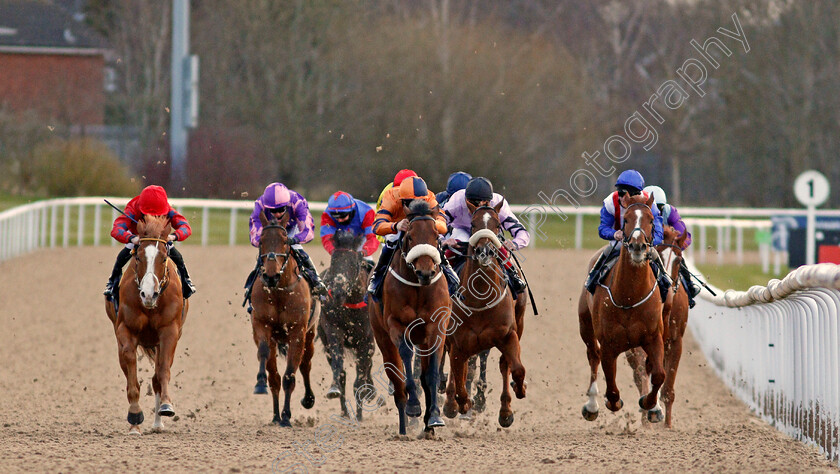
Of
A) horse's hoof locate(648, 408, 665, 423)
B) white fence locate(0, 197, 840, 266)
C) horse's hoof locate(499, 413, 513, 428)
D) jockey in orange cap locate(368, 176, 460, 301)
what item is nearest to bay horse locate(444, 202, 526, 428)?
horse's hoof locate(499, 413, 513, 428)

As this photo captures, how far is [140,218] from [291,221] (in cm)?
96

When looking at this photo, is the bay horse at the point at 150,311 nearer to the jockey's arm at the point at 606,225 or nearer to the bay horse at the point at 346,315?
the bay horse at the point at 346,315

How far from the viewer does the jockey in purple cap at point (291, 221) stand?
24.2ft

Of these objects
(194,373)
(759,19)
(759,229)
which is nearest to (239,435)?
(194,373)

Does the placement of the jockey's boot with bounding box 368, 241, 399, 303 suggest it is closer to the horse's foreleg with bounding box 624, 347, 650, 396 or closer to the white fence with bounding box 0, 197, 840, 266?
the horse's foreleg with bounding box 624, 347, 650, 396

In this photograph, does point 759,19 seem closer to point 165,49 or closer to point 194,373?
point 165,49

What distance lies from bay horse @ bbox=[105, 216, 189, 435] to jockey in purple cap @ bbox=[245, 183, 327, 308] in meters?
0.62

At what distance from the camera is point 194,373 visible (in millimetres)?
9672

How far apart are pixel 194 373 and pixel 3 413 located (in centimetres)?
230

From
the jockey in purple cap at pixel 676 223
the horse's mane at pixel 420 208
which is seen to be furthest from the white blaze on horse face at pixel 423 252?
the jockey in purple cap at pixel 676 223

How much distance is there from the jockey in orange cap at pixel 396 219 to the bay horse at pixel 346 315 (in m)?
0.80

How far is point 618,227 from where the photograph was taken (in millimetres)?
7305

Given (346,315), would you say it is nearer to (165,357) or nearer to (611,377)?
(165,357)

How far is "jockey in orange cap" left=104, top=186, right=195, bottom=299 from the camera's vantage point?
6.99 metres
